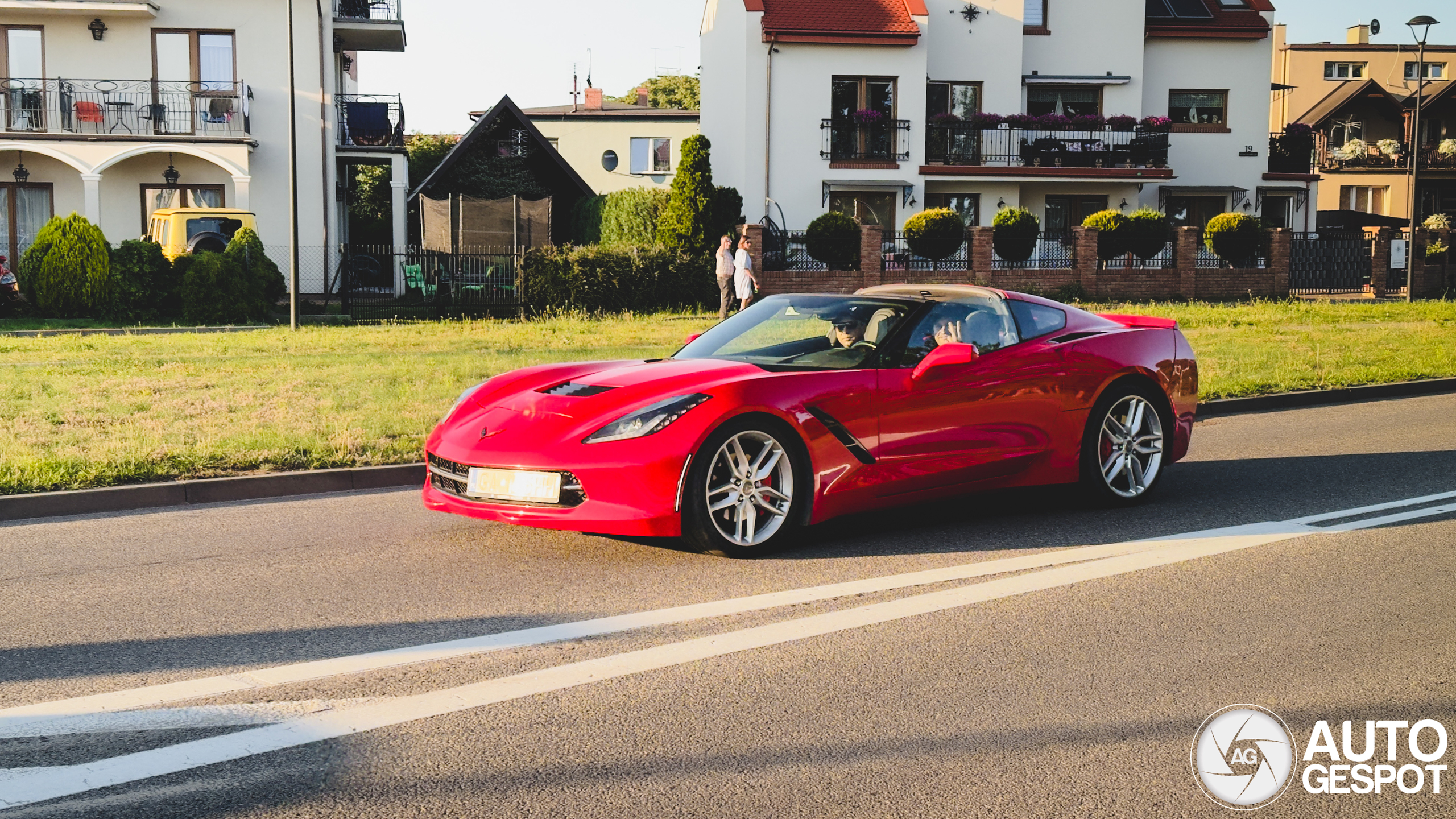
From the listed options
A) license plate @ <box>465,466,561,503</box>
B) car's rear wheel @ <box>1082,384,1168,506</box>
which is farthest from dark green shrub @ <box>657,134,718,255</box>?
license plate @ <box>465,466,561,503</box>

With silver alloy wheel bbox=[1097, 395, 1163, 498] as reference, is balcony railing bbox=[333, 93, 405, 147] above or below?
above

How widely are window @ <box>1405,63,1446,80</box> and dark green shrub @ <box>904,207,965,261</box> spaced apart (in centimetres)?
5022

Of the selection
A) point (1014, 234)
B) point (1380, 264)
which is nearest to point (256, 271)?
point (1014, 234)

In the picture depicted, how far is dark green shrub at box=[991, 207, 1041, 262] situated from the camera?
31438mm

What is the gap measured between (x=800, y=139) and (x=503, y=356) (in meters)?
22.7

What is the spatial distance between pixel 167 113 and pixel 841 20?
18.0 metres

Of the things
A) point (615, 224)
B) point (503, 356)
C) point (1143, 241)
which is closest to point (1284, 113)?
point (1143, 241)

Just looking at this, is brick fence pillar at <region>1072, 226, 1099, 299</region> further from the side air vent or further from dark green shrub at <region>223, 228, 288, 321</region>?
the side air vent

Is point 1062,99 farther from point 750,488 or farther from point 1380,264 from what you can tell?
point 750,488

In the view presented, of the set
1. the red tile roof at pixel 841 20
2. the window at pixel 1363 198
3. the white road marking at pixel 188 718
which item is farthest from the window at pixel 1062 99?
the white road marking at pixel 188 718

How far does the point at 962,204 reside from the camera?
38656mm

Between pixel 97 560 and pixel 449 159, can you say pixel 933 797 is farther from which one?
pixel 449 159

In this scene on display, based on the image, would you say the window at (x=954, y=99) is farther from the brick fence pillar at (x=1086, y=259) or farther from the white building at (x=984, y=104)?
the brick fence pillar at (x=1086, y=259)

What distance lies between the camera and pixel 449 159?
38.2 metres
